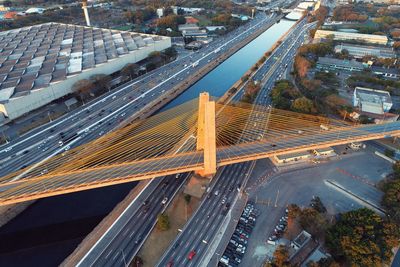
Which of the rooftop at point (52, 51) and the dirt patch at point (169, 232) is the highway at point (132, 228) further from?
the rooftop at point (52, 51)

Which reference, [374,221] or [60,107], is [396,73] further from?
[60,107]

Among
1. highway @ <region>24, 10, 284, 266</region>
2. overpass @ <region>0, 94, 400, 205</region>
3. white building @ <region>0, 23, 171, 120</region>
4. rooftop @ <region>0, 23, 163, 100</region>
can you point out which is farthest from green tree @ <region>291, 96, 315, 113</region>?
rooftop @ <region>0, 23, 163, 100</region>

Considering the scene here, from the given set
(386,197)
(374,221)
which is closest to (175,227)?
(374,221)

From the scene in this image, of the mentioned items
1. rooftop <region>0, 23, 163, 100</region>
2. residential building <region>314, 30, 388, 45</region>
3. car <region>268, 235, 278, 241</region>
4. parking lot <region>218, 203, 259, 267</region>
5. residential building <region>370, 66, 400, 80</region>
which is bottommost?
car <region>268, 235, 278, 241</region>

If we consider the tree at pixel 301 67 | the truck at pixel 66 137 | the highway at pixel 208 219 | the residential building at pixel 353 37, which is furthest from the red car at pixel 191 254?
the residential building at pixel 353 37

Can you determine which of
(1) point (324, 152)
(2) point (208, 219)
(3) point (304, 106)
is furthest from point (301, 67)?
(2) point (208, 219)

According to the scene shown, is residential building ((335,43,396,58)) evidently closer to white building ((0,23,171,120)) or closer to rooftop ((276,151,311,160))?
white building ((0,23,171,120))

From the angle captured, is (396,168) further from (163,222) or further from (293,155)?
(163,222)

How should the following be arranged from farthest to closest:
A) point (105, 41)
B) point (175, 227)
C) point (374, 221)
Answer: point (105, 41) < point (175, 227) < point (374, 221)
